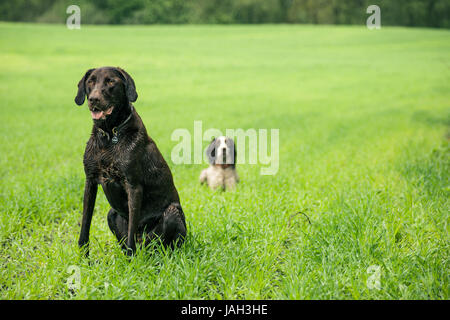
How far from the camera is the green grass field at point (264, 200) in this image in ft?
11.1

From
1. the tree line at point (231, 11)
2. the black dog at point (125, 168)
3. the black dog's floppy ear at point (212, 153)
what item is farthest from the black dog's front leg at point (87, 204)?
the tree line at point (231, 11)

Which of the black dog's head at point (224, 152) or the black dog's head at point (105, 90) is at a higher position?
the black dog's head at point (105, 90)

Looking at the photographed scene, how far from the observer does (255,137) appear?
10523 mm

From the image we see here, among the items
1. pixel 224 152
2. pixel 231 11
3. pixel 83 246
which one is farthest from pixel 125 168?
pixel 231 11

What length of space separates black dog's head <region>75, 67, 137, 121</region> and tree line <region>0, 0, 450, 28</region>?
135 ft

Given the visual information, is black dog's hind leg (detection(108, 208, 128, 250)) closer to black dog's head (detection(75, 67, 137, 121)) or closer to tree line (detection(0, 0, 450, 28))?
black dog's head (detection(75, 67, 137, 121))

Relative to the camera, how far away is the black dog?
3.13 meters

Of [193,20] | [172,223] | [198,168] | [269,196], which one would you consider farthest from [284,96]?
[193,20]

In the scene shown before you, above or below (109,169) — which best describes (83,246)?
below

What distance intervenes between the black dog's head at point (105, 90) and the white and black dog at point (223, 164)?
2.92m

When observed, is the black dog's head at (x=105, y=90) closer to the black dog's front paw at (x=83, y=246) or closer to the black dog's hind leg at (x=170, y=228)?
the black dog's hind leg at (x=170, y=228)

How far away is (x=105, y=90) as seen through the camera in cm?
305

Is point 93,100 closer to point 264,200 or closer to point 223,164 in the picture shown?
point 264,200

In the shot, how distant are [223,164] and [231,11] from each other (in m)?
52.0
